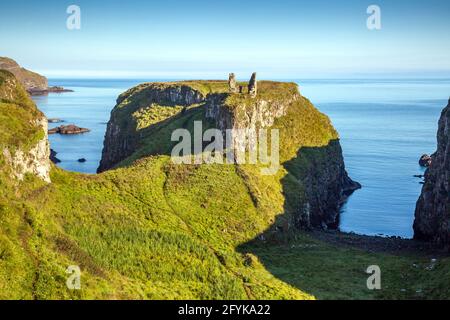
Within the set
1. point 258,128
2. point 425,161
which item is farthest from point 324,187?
point 425,161

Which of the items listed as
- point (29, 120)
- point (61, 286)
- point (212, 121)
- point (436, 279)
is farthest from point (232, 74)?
point (61, 286)

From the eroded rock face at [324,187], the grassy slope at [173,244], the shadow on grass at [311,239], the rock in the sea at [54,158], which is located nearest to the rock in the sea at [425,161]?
the eroded rock face at [324,187]

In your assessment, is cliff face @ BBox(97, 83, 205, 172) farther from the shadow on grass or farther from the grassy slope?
the shadow on grass
